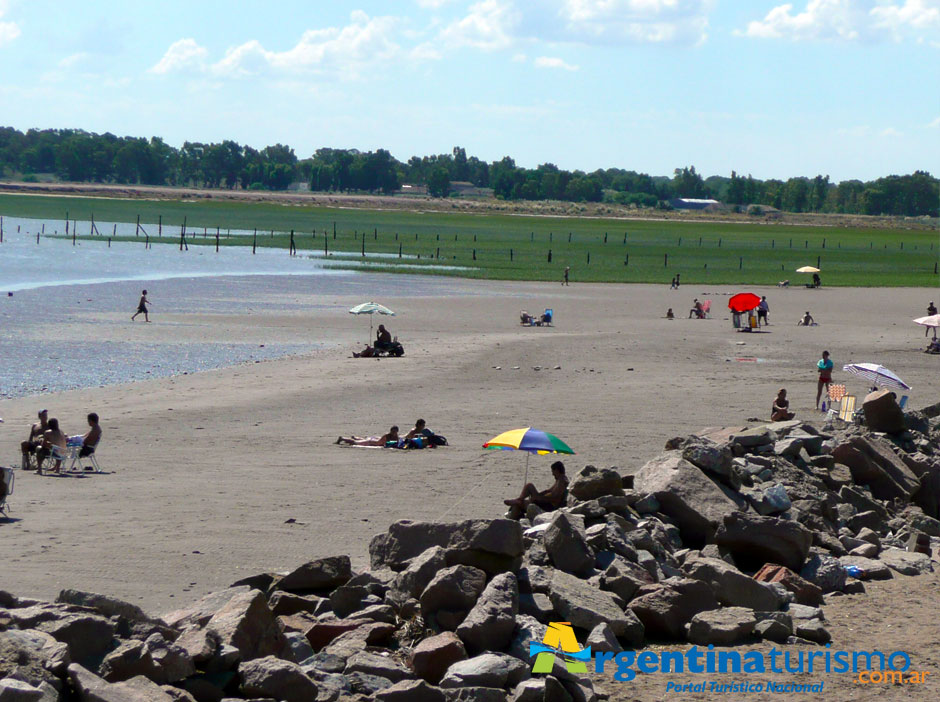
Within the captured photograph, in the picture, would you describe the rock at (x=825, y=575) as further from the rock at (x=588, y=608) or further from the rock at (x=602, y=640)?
the rock at (x=602, y=640)

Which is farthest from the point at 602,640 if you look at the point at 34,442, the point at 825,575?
the point at 34,442

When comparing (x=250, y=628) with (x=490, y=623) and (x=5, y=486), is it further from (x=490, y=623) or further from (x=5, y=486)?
(x=5, y=486)

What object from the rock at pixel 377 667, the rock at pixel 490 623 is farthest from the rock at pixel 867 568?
the rock at pixel 377 667

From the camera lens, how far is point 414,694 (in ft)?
28.1

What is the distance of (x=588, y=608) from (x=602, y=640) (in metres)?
0.39

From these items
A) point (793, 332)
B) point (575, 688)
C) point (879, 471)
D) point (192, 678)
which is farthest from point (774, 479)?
point (793, 332)

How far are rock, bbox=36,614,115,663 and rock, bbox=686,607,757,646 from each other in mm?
5468

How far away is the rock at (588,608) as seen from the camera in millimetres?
10492

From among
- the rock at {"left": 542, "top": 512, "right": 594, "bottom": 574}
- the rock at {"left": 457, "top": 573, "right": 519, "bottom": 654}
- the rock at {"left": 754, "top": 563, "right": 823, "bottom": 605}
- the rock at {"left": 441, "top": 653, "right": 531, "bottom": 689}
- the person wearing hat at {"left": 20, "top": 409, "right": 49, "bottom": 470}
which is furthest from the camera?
the person wearing hat at {"left": 20, "top": 409, "right": 49, "bottom": 470}

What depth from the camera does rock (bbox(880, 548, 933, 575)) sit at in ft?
45.0

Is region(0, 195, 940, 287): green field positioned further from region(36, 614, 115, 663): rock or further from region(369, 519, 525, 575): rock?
region(36, 614, 115, 663): rock

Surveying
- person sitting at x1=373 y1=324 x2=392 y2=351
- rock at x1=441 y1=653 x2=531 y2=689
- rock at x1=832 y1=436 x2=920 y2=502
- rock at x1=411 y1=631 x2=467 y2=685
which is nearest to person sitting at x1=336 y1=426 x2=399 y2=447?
rock at x1=832 y1=436 x2=920 y2=502

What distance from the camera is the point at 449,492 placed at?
16.6 metres

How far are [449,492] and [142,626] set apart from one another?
26.1ft
